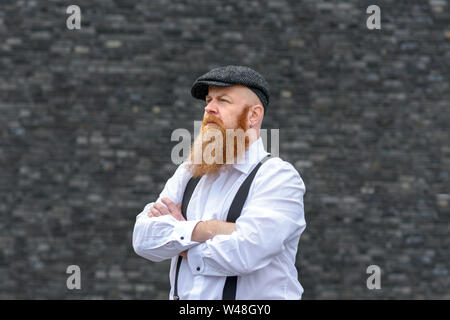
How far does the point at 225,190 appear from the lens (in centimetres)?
298

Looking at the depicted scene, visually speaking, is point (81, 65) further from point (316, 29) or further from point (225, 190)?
point (225, 190)

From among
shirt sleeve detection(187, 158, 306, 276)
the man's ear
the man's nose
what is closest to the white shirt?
shirt sleeve detection(187, 158, 306, 276)

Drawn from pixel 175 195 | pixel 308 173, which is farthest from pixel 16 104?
pixel 175 195

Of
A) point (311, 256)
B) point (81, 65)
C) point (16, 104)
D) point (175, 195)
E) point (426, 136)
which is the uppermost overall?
point (81, 65)

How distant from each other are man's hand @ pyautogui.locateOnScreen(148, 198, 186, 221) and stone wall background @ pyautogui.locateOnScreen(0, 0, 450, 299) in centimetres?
457

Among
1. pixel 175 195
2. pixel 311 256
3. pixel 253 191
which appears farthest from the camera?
pixel 311 256

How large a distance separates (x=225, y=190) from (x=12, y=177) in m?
5.31

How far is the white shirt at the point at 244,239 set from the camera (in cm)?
272

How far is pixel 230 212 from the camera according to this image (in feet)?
9.42

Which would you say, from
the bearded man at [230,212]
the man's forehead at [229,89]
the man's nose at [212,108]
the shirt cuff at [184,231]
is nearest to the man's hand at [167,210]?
the bearded man at [230,212]

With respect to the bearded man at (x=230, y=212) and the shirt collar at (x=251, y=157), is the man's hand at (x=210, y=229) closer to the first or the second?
the bearded man at (x=230, y=212)

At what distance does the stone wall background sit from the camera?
7523mm

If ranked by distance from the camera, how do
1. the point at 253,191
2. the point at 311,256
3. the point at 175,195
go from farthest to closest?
the point at 311,256
the point at 175,195
the point at 253,191

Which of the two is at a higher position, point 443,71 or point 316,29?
point 316,29
